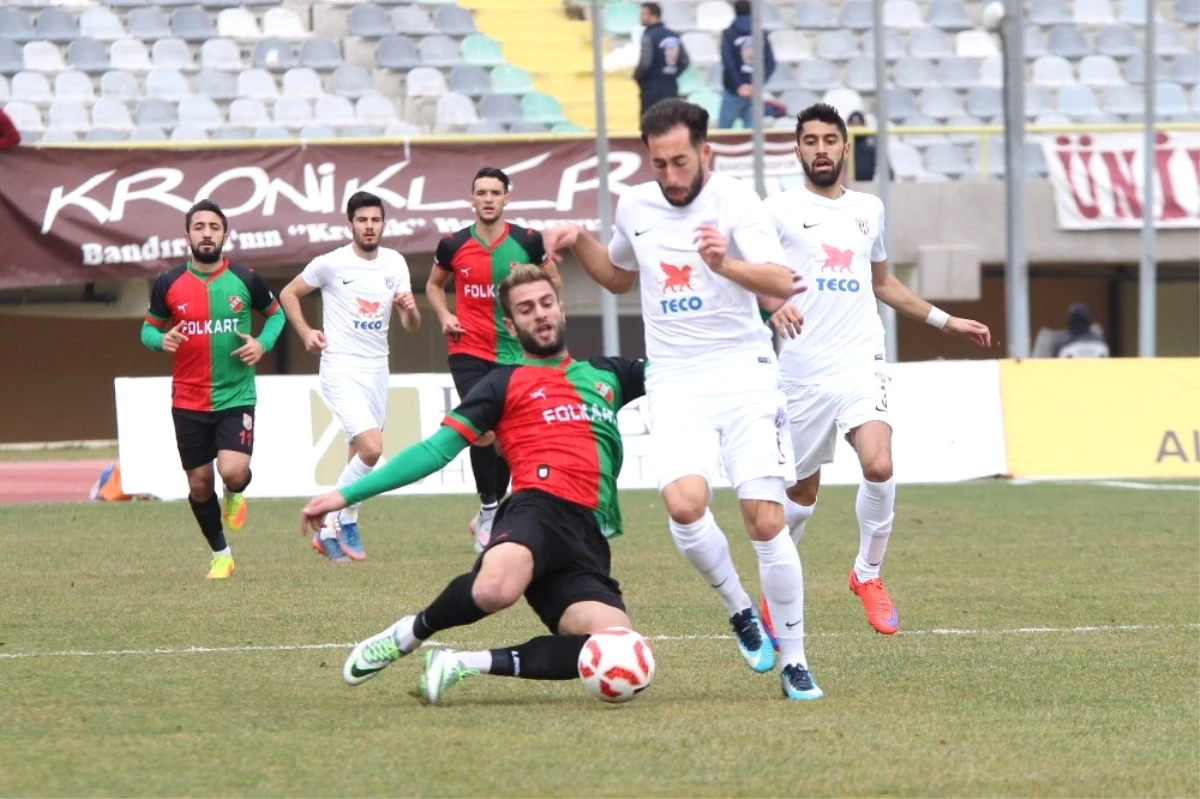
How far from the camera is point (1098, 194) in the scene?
928 inches

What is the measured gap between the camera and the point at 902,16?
92.3ft

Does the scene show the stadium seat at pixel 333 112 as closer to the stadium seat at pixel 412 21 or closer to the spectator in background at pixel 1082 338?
the stadium seat at pixel 412 21

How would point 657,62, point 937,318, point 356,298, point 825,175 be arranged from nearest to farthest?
point 825,175
point 937,318
point 356,298
point 657,62

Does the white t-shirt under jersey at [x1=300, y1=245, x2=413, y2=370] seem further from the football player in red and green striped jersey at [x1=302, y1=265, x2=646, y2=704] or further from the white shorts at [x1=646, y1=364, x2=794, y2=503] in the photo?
Answer: the football player in red and green striped jersey at [x1=302, y1=265, x2=646, y2=704]

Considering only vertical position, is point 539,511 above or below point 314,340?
above

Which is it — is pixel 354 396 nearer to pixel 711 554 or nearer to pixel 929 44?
pixel 711 554

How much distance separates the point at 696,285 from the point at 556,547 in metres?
1.10

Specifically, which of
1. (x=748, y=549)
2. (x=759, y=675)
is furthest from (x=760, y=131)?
(x=759, y=675)

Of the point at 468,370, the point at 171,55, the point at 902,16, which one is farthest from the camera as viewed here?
the point at 902,16

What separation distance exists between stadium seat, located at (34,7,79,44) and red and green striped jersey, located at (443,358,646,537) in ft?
63.8

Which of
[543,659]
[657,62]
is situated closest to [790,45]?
[657,62]

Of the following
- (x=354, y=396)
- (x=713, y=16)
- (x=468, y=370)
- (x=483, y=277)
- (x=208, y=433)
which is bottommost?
(x=354, y=396)

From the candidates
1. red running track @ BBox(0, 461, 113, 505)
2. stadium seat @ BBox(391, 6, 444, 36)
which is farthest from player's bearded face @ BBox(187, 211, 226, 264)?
stadium seat @ BBox(391, 6, 444, 36)

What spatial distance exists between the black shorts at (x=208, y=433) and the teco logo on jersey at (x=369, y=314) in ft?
5.35
